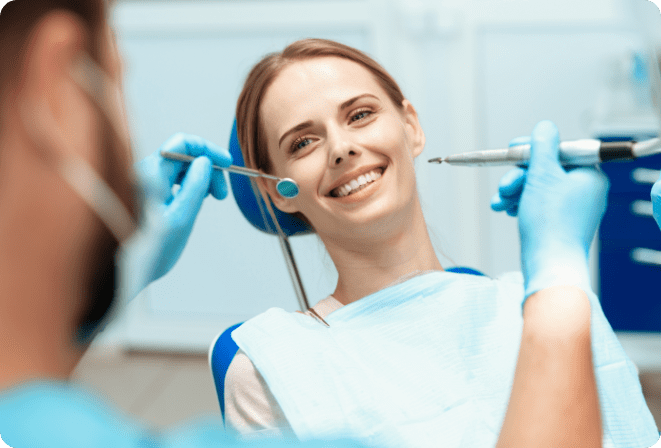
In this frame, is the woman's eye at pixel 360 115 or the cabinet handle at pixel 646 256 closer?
the woman's eye at pixel 360 115

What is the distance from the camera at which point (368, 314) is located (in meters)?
0.90

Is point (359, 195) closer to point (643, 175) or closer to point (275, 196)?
point (275, 196)

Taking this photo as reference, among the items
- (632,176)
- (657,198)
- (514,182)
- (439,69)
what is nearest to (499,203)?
(514,182)

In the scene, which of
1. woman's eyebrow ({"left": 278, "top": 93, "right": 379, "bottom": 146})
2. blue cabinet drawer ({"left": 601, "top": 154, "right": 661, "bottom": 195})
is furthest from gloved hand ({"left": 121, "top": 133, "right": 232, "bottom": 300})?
blue cabinet drawer ({"left": 601, "top": 154, "right": 661, "bottom": 195})

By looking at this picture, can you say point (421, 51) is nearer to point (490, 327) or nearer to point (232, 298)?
point (232, 298)

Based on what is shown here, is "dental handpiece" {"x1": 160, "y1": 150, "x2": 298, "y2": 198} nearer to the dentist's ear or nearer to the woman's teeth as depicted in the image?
the woman's teeth

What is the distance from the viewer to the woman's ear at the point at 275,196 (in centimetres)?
100

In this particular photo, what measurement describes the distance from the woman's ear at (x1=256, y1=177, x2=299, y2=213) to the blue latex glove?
1.36ft

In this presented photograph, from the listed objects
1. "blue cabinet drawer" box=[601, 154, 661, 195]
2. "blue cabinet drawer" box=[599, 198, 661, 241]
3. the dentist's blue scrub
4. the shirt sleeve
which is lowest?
"blue cabinet drawer" box=[599, 198, 661, 241]

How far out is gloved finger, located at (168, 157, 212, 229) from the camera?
33.4 inches

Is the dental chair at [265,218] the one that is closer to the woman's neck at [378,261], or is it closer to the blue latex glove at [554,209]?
the woman's neck at [378,261]

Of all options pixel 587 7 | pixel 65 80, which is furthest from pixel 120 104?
pixel 587 7

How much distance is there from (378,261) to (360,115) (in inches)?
10.6

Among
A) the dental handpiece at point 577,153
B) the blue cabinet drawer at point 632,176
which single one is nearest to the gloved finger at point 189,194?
the dental handpiece at point 577,153
